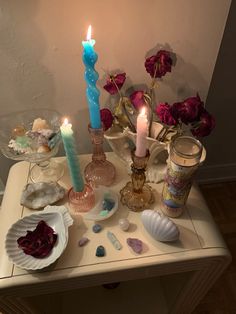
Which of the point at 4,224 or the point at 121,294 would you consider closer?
the point at 4,224

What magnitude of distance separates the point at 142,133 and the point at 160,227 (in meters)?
0.23

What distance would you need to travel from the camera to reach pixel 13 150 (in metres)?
0.79

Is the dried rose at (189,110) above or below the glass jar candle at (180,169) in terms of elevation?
above

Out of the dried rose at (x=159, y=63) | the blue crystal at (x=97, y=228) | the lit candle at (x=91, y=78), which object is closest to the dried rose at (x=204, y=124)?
the dried rose at (x=159, y=63)

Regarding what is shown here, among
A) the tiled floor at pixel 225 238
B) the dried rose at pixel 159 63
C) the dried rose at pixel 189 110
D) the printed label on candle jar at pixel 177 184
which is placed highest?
the dried rose at pixel 159 63

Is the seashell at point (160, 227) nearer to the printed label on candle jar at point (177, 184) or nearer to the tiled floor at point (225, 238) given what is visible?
the printed label on candle jar at point (177, 184)

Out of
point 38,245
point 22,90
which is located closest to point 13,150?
point 22,90

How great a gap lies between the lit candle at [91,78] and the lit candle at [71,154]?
10 cm

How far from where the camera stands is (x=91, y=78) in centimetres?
64

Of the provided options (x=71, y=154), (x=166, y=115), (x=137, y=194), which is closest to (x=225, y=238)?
(x=137, y=194)

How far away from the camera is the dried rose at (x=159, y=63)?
672mm

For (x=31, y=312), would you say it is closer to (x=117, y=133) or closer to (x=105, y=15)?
(x=117, y=133)

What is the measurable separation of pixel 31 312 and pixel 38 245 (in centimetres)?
30

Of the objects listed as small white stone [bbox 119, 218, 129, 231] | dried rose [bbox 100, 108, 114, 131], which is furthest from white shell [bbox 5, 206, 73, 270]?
dried rose [bbox 100, 108, 114, 131]
